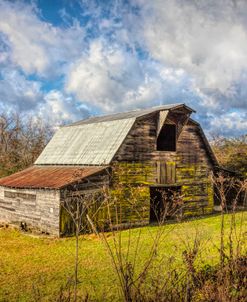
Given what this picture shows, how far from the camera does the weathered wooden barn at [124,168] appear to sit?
18.3 metres

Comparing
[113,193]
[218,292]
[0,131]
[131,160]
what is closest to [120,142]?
[131,160]

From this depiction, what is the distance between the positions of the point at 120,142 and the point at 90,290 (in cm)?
1086

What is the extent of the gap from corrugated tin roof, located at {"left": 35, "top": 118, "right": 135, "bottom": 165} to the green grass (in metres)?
4.69

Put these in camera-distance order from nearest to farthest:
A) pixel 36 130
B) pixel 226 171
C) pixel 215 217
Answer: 1. pixel 215 217
2. pixel 226 171
3. pixel 36 130

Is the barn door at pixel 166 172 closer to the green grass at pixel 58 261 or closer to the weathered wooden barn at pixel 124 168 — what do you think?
the weathered wooden barn at pixel 124 168

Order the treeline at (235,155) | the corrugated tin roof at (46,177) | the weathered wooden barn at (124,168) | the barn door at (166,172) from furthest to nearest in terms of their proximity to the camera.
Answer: the treeline at (235,155) < the barn door at (166,172) < the weathered wooden barn at (124,168) < the corrugated tin roof at (46,177)

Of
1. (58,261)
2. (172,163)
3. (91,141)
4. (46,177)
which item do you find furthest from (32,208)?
(172,163)

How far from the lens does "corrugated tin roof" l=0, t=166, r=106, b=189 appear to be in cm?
1811

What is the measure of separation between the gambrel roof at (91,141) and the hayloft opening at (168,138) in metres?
1.53

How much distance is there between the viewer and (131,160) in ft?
65.6

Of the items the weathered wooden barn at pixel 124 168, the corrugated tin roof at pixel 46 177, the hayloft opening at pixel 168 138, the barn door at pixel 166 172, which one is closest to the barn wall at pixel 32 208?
the weathered wooden barn at pixel 124 168

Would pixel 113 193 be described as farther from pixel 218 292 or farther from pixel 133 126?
pixel 218 292

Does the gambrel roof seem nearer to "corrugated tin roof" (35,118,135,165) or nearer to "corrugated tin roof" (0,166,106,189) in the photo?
"corrugated tin roof" (35,118,135,165)

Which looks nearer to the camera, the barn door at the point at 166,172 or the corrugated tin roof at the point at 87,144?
the corrugated tin roof at the point at 87,144
